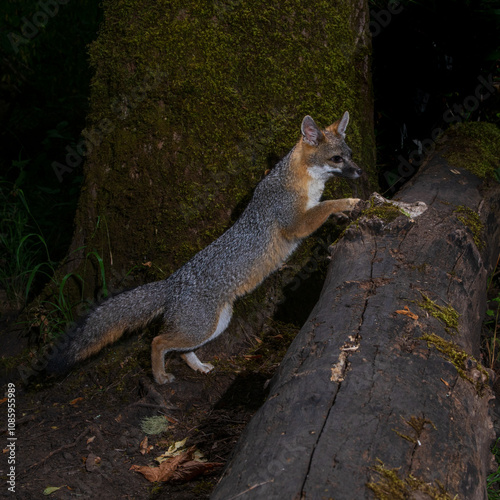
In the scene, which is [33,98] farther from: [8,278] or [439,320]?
[439,320]

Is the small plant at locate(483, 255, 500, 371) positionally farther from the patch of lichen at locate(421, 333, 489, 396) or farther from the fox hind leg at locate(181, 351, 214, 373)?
the fox hind leg at locate(181, 351, 214, 373)

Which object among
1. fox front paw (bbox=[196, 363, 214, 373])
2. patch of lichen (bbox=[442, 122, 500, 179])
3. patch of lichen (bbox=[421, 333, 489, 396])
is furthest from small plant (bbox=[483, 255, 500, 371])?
fox front paw (bbox=[196, 363, 214, 373])

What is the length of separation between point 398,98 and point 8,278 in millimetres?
5123

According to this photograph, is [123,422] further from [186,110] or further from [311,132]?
[311,132]

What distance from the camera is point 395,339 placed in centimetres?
244

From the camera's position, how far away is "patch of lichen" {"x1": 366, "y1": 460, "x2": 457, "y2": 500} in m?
1.68

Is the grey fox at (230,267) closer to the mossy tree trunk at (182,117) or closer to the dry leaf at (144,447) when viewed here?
the mossy tree trunk at (182,117)

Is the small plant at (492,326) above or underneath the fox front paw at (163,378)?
underneath

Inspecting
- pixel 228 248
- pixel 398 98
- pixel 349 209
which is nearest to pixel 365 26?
pixel 398 98

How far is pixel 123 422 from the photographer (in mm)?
3893

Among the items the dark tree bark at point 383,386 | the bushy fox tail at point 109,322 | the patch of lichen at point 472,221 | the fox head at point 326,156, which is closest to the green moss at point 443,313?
the dark tree bark at point 383,386

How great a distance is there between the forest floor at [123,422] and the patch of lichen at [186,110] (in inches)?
39.9

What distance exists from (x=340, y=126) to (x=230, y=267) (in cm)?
171

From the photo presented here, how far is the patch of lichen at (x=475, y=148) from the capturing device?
471cm
